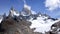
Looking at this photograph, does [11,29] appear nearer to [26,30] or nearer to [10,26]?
[10,26]

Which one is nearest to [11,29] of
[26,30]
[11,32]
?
[11,32]

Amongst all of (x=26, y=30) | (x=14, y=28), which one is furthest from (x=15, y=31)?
(x=26, y=30)

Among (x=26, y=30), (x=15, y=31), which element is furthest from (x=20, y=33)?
(x=26, y=30)

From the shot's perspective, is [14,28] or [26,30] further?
[26,30]

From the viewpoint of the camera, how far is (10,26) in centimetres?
10706

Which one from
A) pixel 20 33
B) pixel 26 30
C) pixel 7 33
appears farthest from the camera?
pixel 26 30

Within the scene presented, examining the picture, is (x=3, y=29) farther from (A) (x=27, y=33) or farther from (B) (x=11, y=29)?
(A) (x=27, y=33)

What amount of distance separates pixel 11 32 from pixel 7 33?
7.47ft

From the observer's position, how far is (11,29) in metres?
105

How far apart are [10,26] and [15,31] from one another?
426cm

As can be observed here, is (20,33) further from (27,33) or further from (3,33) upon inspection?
(27,33)

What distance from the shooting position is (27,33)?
13388 cm

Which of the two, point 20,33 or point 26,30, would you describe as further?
point 26,30

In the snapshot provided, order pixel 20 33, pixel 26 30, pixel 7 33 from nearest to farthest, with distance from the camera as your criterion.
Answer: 1. pixel 7 33
2. pixel 20 33
3. pixel 26 30
